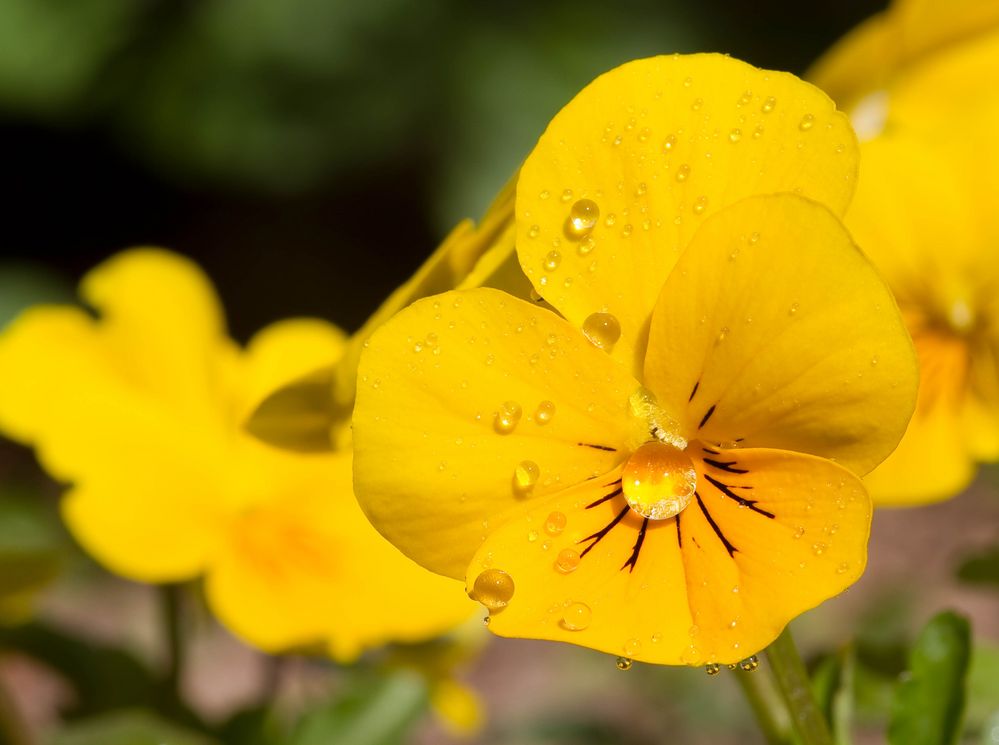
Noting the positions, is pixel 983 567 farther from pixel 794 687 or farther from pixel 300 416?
pixel 300 416

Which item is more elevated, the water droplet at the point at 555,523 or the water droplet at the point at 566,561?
the water droplet at the point at 555,523

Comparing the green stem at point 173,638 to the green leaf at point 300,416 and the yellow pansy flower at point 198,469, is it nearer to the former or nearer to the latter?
the yellow pansy flower at point 198,469

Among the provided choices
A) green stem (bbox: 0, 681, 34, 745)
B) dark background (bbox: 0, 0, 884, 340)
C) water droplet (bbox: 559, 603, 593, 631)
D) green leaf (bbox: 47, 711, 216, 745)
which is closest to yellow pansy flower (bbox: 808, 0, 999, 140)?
water droplet (bbox: 559, 603, 593, 631)

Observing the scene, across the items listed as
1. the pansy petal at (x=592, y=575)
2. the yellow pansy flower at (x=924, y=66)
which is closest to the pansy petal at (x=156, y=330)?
the yellow pansy flower at (x=924, y=66)

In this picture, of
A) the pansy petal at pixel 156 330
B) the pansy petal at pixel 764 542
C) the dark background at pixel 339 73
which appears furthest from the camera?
the dark background at pixel 339 73

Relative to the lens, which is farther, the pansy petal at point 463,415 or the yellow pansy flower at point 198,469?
the yellow pansy flower at point 198,469

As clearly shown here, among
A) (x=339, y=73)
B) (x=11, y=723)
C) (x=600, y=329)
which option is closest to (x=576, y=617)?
(x=600, y=329)

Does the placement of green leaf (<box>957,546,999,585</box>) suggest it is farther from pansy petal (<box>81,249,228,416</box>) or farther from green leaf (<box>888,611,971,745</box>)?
pansy petal (<box>81,249,228,416</box>)

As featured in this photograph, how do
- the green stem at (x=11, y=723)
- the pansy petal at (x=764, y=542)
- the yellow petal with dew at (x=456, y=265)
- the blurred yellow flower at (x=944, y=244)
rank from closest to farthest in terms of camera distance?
the pansy petal at (x=764, y=542)
the yellow petal with dew at (x=456, y=265)
the blurred yellow flower at (x=944, y=244)
the green stem at (x=11, y=723)
